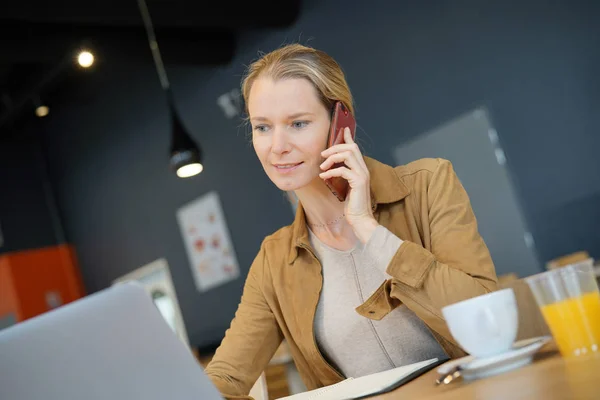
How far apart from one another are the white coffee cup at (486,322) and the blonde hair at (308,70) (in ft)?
2.89

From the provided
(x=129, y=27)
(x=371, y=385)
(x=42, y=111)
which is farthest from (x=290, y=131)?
(x=42, y=111)

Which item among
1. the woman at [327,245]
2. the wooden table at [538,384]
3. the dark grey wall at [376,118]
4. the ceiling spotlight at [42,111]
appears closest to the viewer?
the wooden table at [538,384]

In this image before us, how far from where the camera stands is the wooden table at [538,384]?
753 millimetres

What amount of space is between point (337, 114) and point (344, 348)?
0.52 metres

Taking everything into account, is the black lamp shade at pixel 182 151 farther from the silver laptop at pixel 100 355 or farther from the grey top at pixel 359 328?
the silver laptop at pixel 100 355

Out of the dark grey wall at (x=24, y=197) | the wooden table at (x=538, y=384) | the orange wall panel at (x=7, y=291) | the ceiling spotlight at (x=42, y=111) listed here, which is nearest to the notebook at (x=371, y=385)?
the wooden table at (x=538, y=384)

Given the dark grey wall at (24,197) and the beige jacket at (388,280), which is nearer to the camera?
the beige jacket at (388,280)

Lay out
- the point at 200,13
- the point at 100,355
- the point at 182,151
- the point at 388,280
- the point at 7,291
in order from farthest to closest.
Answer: the point at 7,291 < the point at 200,13 < the point at 182,151 < the point at 388,280 < the point at 100,355

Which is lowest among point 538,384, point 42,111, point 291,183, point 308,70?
point 538,384

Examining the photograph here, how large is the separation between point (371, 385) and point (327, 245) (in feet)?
1.94

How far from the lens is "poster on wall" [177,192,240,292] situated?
7418 millimetres

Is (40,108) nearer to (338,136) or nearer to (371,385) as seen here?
(338,136)

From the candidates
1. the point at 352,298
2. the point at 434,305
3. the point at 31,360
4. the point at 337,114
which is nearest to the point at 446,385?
the point at 434,305

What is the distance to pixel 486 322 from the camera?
102 cm
